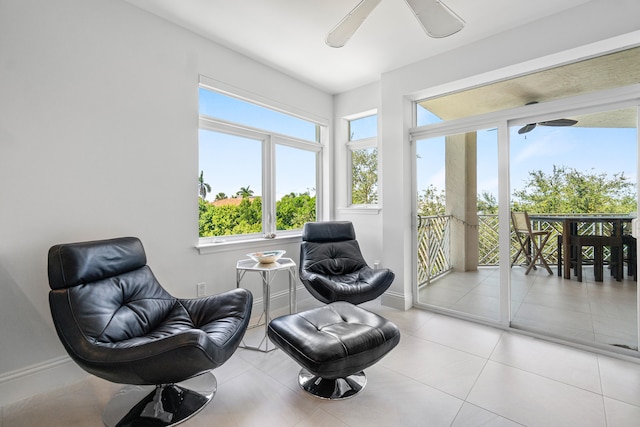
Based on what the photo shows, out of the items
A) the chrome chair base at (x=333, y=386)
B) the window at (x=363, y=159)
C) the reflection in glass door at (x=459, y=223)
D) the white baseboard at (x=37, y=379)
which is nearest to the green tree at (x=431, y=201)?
the reflection in glass door at (x=459, y=223)

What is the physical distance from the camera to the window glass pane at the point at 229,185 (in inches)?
109

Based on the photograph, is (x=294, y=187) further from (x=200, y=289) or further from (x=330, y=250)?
(x=200, y=289)

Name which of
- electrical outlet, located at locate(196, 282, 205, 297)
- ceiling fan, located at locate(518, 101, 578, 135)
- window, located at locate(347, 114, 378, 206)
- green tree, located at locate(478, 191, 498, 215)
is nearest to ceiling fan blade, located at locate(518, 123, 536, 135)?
ceiling fan, located at locate(518, 101, 578, 135)

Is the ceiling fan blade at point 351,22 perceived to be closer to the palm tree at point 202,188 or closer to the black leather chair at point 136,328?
the palm tree at point 202,188

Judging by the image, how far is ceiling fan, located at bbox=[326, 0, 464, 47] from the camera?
1.61 m

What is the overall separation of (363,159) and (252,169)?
4.91ft

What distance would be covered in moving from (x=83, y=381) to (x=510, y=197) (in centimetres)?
371

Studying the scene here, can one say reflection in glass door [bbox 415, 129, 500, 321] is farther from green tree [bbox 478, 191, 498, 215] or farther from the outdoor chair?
the outdoor chair

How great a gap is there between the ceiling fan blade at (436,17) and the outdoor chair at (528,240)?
5.89 feet

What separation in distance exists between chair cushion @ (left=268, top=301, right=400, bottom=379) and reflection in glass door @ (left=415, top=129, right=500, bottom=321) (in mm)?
1592

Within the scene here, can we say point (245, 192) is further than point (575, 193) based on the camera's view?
Yes

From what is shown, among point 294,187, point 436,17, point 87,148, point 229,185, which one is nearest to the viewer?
point 436,17

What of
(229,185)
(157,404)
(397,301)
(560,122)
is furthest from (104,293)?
(560,122)

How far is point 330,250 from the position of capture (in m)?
3.16
